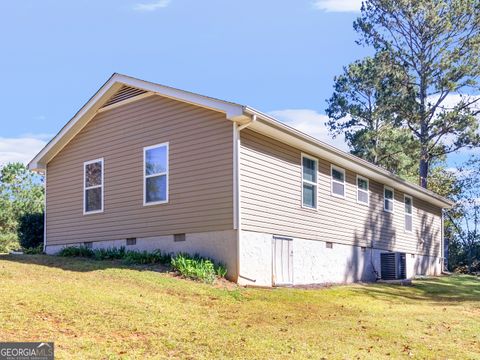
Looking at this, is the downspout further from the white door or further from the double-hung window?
the double-hung window

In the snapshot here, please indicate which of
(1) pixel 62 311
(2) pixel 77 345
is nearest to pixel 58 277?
(1) pixel 62 311

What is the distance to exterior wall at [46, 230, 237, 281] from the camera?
12.8 meters

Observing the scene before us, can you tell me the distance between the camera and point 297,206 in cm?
1511

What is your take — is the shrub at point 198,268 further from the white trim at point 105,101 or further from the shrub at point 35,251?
the shrub at point 35,251

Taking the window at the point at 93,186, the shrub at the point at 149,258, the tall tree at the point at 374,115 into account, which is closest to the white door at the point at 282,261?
the shrub at the point at 149,258

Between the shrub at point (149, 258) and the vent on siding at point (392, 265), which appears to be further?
the vent on siding at point (392, 265)

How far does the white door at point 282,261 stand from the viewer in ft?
45.9

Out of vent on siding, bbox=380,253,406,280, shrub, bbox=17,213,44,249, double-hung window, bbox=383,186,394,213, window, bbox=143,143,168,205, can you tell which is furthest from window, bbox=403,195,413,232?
shrub, bbox=17,213,44,249

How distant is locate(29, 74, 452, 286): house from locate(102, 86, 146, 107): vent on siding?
3cm

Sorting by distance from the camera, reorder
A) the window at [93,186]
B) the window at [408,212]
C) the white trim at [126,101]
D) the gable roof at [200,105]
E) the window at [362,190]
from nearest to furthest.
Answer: the gable roof at [200,105] → the white trim at [126,101] → the window at [93,186] → the window at [362,190] → the window at [408,212]

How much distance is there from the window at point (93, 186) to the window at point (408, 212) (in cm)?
1277

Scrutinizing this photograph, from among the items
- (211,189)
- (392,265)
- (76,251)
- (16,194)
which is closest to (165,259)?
(211,189)

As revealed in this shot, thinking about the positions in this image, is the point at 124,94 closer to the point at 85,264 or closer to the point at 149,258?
the point at 149,258

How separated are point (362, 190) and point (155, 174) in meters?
7.76
